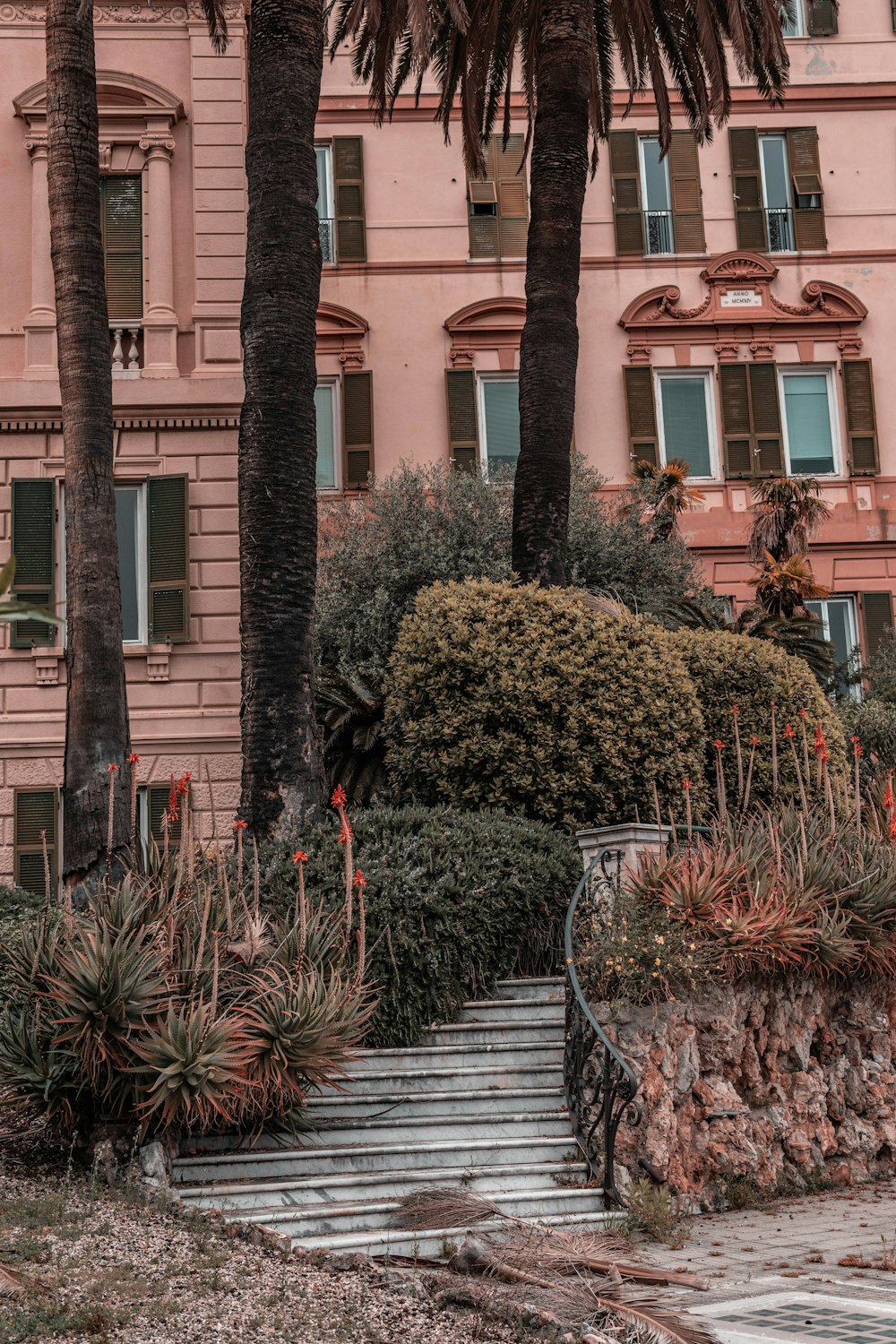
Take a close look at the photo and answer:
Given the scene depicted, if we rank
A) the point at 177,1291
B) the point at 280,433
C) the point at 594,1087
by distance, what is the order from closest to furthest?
the point at 177,1291 < the point at 594,1087 < the point at 280,433

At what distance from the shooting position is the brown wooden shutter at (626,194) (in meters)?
24.8

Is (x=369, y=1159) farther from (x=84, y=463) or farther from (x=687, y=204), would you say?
(x=687, y=204)

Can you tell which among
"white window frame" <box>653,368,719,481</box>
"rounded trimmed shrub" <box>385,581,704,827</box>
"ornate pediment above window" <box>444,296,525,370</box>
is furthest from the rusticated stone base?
"ornate pediment above window" <box>444,296,525,370</box>

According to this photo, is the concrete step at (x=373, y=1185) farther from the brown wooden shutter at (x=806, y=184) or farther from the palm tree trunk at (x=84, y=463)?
the brown wooden shutter at (x=806, y=184)

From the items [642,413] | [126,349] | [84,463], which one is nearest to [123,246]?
[126,349]

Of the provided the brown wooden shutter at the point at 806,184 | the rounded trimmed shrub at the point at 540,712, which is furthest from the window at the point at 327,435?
the rounded trimmed shrub at the point at 540,712

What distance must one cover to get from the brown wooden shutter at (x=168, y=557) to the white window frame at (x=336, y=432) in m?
4.94

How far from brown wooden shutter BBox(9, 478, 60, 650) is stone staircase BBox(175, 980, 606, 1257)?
9.59 m

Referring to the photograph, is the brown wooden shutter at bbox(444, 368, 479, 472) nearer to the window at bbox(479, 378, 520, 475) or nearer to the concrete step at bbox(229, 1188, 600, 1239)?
the window at bbox(479, 378, 520, 475)

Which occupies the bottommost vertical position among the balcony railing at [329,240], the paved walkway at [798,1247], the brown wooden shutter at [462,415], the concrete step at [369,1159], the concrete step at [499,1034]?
the paved walkway at [798,1247]

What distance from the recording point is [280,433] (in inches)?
486

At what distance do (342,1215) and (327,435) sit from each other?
17404mm

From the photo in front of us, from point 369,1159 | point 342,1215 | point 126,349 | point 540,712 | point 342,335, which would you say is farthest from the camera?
point 342,335

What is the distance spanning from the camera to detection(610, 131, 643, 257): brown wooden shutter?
81.4ft
